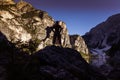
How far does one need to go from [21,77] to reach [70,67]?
12951 mm

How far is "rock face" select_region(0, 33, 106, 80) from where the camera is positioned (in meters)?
47.8

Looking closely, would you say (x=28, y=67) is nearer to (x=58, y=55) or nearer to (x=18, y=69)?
(x=18, y=69)

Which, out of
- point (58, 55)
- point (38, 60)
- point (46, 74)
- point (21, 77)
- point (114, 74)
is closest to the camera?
point (21, 77)

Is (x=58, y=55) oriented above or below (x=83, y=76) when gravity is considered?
above

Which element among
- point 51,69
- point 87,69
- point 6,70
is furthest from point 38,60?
point 87,69

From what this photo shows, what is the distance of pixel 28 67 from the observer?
50812 mm

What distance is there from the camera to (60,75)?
50.9 m

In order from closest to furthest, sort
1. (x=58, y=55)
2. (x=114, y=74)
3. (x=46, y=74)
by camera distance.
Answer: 1. (x=46, y=74)
2. (x=58, y=55)
3. (x=114, y=74)

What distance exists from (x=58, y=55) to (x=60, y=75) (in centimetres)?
→ 912

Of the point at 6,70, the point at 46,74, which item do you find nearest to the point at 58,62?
the point at 46,74

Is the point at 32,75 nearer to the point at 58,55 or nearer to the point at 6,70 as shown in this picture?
the point at 6,70

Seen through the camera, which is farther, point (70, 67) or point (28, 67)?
point (70, 67)

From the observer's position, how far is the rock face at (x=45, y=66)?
47844 mm

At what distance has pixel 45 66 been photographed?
53.2m
